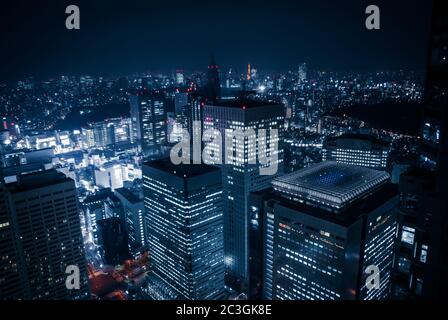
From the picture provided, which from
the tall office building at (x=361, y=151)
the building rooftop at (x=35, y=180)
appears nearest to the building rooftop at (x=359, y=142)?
the tall office building at (x=361, y=151)

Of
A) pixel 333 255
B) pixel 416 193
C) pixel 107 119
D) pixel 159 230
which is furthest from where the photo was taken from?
pixel 107 119

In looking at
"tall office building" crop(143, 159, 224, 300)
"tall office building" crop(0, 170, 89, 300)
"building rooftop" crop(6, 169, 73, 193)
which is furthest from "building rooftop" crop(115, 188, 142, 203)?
"building rooftop" crop(6, 169, 73, 193)

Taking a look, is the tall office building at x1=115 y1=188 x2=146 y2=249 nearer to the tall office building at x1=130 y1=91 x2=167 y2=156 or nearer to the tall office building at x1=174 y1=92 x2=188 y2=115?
the tall office building at x1=130 y1=91 x2=167 y2=156

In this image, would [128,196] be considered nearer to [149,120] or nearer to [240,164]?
[240,164]

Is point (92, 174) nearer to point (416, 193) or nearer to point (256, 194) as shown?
point (256, 194)
